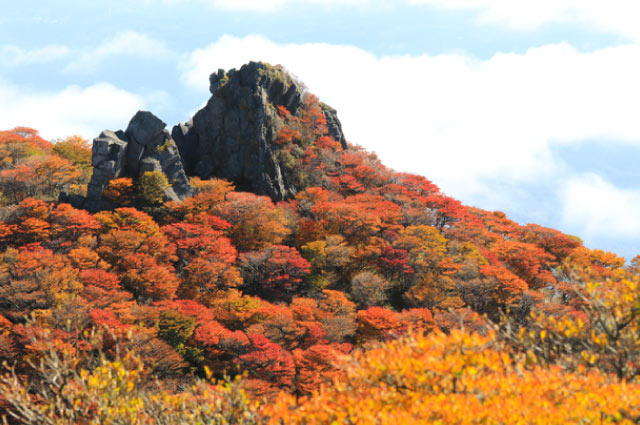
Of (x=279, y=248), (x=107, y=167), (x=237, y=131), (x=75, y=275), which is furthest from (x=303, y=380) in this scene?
(x=237, y=131)

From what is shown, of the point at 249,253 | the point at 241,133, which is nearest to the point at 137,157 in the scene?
the point at 241,133

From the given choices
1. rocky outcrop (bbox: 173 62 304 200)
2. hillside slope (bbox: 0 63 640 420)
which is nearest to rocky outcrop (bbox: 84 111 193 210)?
hillside slope (bbox: 0 63 640 420)

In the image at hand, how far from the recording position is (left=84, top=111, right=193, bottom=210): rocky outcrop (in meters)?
47.6

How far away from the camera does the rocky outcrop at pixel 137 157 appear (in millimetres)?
47562

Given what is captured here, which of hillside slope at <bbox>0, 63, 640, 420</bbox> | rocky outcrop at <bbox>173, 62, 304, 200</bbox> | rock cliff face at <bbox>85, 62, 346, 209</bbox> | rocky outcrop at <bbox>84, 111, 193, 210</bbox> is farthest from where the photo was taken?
rocky outcrop at <bbox>173, 62, 304, 200</bbox>

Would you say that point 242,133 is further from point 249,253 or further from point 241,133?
point 249,253

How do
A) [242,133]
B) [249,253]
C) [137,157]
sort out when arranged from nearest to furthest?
[249,253] → [137,157] → [242,133]

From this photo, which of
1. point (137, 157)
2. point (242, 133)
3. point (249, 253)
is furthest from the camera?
point (242, 133)

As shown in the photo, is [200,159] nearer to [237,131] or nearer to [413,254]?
[237,131]

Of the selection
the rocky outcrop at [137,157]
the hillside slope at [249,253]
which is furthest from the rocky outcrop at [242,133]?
the rocky outcrop at [137,157]

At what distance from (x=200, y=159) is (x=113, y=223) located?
2290 centimetres

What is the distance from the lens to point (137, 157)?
50156 millimetres

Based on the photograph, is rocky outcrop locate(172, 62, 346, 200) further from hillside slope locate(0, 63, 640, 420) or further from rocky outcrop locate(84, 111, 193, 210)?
rocky outcrop locate(84, 111, 193, 210)

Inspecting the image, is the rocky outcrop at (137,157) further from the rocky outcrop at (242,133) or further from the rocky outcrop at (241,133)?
the rocky outcrop at (241,133)
